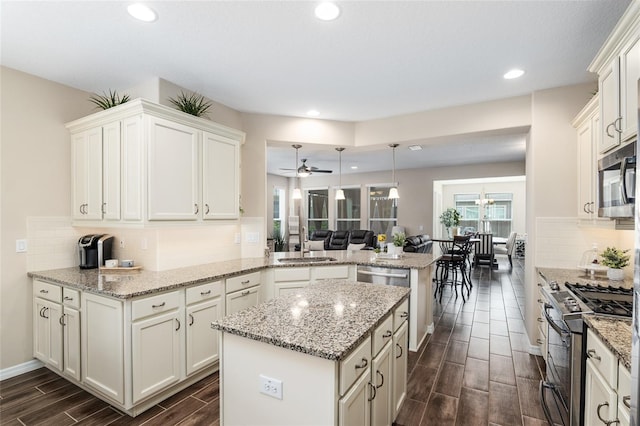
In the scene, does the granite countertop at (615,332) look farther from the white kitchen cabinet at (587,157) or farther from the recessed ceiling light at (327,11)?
the recessed ceiling light at (327,11)

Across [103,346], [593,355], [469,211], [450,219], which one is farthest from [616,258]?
[469,211]

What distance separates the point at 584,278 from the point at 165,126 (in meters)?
3.83

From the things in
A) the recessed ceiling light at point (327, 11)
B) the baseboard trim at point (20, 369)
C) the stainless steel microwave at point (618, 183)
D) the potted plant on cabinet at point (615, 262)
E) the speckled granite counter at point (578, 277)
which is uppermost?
the recessed ceiling light at point (327, 11)

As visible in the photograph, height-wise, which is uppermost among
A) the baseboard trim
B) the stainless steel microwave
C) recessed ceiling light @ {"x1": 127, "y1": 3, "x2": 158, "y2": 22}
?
recessed ceiling light @ {"x1": 127, "y1": 3, "x2": 158, "y2": 22}

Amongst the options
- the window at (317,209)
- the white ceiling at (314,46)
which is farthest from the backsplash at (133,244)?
the window at (317,209)

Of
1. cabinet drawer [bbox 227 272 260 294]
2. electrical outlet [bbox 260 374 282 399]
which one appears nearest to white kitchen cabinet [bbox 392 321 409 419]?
electrical outlet [bbox 260 374 282 399]

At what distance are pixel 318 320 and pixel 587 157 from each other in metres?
2.86

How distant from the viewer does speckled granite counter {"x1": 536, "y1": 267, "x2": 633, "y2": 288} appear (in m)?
2.47

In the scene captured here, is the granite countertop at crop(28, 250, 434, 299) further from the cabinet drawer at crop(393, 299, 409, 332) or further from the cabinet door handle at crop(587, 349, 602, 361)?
the cabinet door handle at crop(587, 349, 602, 361)

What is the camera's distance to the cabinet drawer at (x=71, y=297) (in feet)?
8.12

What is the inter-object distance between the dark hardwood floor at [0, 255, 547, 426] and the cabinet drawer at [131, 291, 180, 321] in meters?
0.72

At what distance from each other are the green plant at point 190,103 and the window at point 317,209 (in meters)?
7.33

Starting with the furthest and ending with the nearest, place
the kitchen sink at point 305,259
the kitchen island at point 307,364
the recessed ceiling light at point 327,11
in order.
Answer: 1. the kitchen sink at point 305,259
2. the recessed ceiling light at point 327,11
3. the kitchen island at point 307,364

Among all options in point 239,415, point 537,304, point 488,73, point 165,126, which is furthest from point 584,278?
point 165,126
